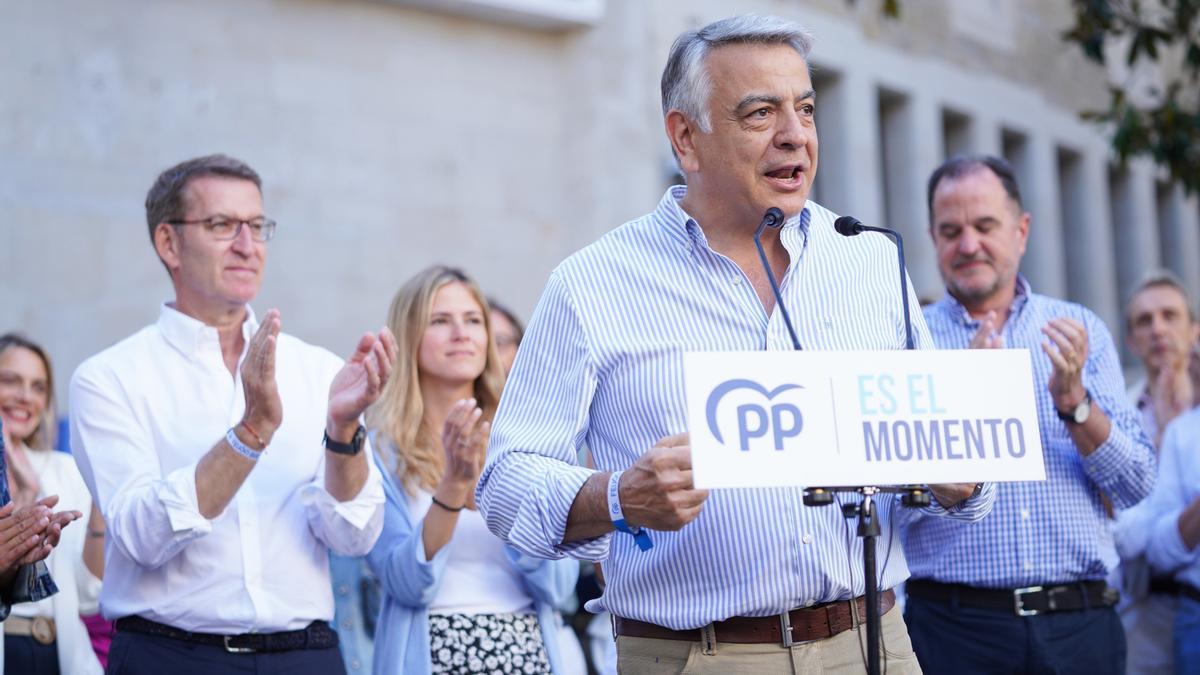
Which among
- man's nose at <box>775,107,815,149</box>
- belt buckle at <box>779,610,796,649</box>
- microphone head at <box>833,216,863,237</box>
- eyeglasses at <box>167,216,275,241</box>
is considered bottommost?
belt buckle at <box>779,610,796,649</box>

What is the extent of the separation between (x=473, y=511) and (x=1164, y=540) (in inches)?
125

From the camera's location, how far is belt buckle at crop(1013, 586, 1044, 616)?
4.88m

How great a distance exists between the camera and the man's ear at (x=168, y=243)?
15.8 ft

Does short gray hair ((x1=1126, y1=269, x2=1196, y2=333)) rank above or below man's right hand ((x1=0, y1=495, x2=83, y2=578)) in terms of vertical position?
above

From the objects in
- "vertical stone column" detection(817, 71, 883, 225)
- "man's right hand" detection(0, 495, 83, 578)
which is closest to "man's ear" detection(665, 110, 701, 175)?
"man's right hand" detection(0, 495, 83, 578)

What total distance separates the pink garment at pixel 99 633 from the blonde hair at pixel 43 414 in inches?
30.9

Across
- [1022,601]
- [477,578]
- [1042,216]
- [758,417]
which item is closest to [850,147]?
[1042,216]

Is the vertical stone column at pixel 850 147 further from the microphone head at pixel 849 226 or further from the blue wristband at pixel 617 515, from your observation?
the blue wristband at pixel 617 515

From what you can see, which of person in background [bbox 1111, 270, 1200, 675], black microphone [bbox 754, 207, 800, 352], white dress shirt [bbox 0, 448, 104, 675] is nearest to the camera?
black microphone [bbox 754, 207, 800, 352]

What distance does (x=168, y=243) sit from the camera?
4859mm

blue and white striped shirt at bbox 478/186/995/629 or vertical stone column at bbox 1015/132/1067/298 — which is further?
vertical stone column at bbox 1015/132/1067/298

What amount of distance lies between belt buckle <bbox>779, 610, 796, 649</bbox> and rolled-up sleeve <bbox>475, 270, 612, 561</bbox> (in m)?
0.43

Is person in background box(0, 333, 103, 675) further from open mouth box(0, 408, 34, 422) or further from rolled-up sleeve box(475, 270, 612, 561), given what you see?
rolled-up sleeve box(475, 270, 612, 561)

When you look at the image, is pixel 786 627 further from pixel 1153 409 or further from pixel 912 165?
pixel 912 165
